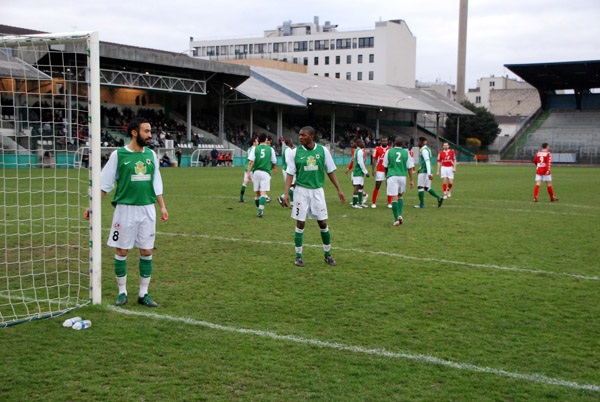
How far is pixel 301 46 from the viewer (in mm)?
99000

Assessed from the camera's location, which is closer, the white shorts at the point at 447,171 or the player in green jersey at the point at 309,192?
the player in green jersey at the point at 309,192

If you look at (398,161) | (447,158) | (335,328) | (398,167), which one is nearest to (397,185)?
(398,167)

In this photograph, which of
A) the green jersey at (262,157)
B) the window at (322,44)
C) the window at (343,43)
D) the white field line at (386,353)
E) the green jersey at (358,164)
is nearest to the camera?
the white field line at (386,353)

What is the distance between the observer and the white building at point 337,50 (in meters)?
92.2

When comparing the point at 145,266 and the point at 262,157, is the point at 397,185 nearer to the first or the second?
the point at 262,157

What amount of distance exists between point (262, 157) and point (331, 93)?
44.2 meters

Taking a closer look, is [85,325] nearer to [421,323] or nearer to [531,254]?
[421,323]

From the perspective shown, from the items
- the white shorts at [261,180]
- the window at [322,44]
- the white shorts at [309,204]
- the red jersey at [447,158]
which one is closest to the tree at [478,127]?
the window at [322,44]

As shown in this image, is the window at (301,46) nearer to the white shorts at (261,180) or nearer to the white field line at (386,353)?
the white shorts at (261,180)

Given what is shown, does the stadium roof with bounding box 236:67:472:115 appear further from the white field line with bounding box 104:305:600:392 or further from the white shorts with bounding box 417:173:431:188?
the white field line with bounding box 104:305:600:392

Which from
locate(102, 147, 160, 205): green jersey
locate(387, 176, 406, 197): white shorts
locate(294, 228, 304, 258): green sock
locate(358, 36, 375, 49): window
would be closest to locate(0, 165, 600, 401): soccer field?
locate(294, 228, 304, 258): green sock

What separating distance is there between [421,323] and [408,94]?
70.5 metres

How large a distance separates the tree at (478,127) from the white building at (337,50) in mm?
18836

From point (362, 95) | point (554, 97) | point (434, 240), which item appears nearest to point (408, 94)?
point (362, 95)
